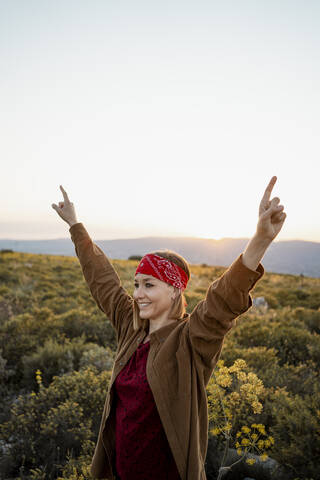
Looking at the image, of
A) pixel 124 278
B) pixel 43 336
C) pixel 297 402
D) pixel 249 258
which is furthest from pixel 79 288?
pixel 249 258

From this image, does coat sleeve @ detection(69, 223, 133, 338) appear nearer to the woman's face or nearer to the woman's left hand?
the woman's face

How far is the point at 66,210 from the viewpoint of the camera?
2717 mm

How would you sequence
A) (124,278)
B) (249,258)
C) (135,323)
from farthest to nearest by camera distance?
(124,278) < (135,323) < (249,258)

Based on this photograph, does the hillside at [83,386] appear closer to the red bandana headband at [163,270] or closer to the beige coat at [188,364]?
the beige coat at [188,364]

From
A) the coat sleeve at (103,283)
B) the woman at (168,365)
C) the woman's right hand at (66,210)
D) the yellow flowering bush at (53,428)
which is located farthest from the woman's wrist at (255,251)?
the yellow flowering bush at (53,428)

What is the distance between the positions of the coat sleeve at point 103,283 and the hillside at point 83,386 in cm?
108

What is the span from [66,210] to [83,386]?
2.84 metres

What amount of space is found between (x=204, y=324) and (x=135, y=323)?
62cm

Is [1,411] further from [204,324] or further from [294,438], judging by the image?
[204,324]

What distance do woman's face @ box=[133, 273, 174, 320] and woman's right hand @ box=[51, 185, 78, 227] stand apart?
91 cm

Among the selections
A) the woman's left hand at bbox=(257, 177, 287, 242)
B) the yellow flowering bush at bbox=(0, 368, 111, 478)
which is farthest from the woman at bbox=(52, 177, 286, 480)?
the yellow flowering bush at bbox=(0, 368, 111, 478)

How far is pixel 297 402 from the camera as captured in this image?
13.1 ft

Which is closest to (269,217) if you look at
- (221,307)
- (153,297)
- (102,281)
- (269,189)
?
(269,189)

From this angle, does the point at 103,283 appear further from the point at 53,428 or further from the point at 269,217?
the point at 53,428
